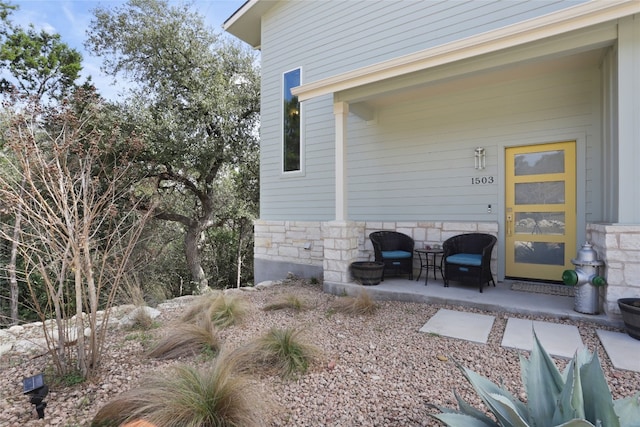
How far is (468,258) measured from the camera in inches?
170

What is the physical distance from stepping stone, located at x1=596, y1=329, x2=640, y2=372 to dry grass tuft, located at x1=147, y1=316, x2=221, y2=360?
330cm

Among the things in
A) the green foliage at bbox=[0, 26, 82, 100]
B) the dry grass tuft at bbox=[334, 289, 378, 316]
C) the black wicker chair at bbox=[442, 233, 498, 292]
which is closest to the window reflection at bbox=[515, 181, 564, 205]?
the black wicker chair at bbox=[442, 233, 498, 292]

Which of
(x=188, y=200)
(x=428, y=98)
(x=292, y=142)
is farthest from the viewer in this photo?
(x=188, y=200)

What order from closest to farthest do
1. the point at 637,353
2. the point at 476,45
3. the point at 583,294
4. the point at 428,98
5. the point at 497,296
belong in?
the point at 637,353 < the point at 583,294 < the point at 476,45 < the point at 497,296 < the point at 428,98

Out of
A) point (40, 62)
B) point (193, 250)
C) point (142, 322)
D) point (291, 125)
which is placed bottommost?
point (142, 322)

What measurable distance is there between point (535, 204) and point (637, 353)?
95.5 inches

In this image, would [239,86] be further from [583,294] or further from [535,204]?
[583,294]

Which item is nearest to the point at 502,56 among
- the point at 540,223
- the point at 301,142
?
the point at 540,223

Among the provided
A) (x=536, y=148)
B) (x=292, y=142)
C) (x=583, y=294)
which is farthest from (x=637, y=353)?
(x=292, y=142)

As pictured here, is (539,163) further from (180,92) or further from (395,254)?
(180,92)

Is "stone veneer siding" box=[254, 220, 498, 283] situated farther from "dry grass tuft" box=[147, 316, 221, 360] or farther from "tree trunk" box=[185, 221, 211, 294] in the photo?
"tree trunk" box=[185, 221, 211, 294]

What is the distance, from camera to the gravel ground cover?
1.94 metres

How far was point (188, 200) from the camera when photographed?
429 inches

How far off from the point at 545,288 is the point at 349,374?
348 cm
